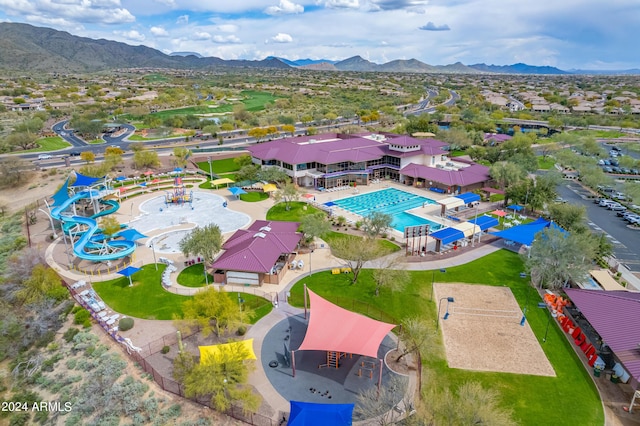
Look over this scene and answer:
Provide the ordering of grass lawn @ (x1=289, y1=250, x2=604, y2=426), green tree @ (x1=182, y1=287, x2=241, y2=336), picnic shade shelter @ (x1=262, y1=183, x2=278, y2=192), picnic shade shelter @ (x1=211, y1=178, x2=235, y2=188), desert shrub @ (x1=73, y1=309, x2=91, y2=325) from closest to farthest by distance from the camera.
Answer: grass lawn @ (x1=289, y1=250, x2=604, y2=426) < green tree @ (x1=182, y1=287, x2=241, y2=336) < desert shrub @ (x1=73, y1=309, x2=91, y2=325) < picnic shade shelter @ (x1=262, y1=183, x2=278, y2=192) < picnic shade shelter @ (x1=211, y1=178, x2=235, y2=188)

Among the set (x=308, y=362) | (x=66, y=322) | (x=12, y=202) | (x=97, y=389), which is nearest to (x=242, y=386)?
(x=308, y=362)

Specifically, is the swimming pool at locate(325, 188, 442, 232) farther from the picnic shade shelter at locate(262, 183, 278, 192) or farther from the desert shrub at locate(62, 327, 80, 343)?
the desert shrub at locate(62, 327, 80, 343)

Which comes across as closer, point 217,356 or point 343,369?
point 217,356

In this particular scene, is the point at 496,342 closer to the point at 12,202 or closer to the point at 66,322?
the point at 66,322

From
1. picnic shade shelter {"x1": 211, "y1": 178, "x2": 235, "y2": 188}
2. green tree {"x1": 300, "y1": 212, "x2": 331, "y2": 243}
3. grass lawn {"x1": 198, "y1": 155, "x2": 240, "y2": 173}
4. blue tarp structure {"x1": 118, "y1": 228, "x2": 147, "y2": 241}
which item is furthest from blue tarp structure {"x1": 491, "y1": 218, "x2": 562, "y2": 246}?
grass lawn {"x1": 198, "y1": 155, "x2": 240, "y2": 173}

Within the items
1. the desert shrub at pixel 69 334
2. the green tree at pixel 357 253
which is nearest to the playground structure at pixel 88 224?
the desert shrub at pixel 69 334

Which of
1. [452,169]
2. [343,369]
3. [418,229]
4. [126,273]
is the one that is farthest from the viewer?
[452,169]

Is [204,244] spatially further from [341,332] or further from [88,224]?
[88,224]
